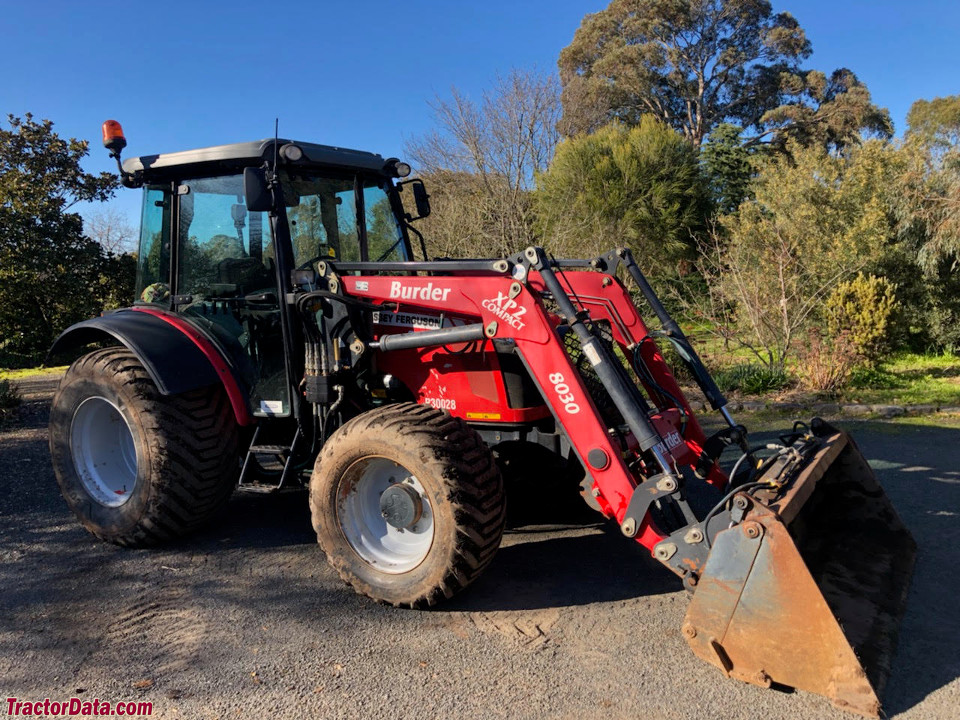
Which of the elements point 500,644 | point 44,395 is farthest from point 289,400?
point 44,395

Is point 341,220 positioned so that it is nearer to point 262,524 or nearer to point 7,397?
point 262,524

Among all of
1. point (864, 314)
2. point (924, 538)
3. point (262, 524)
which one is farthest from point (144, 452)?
point (864, 314)

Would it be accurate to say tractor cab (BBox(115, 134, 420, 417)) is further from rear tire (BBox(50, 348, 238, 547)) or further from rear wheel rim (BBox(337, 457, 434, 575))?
rear wheel rim (BBox(337, 457, 434, 575))

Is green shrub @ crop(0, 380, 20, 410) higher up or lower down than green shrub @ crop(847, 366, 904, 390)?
lower down

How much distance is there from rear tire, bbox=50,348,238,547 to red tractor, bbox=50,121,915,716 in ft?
0.05

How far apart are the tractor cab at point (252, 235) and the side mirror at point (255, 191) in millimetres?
223

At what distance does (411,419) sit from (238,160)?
210cm

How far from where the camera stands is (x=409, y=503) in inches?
141

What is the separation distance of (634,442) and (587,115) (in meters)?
23.2

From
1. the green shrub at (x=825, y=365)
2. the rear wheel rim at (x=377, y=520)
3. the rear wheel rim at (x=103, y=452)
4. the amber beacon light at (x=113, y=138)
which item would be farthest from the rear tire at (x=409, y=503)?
the green shrub at (x=825, y=365)

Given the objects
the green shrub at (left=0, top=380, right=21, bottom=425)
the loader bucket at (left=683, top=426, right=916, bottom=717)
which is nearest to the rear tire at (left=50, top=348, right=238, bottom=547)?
the loader bucket at (left=683, top=426, right=916, bottom=717)

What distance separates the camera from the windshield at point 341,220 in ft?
14.5

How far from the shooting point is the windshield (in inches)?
174

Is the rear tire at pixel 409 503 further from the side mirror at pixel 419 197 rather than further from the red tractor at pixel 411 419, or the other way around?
the side mirror at pixel 419 197
